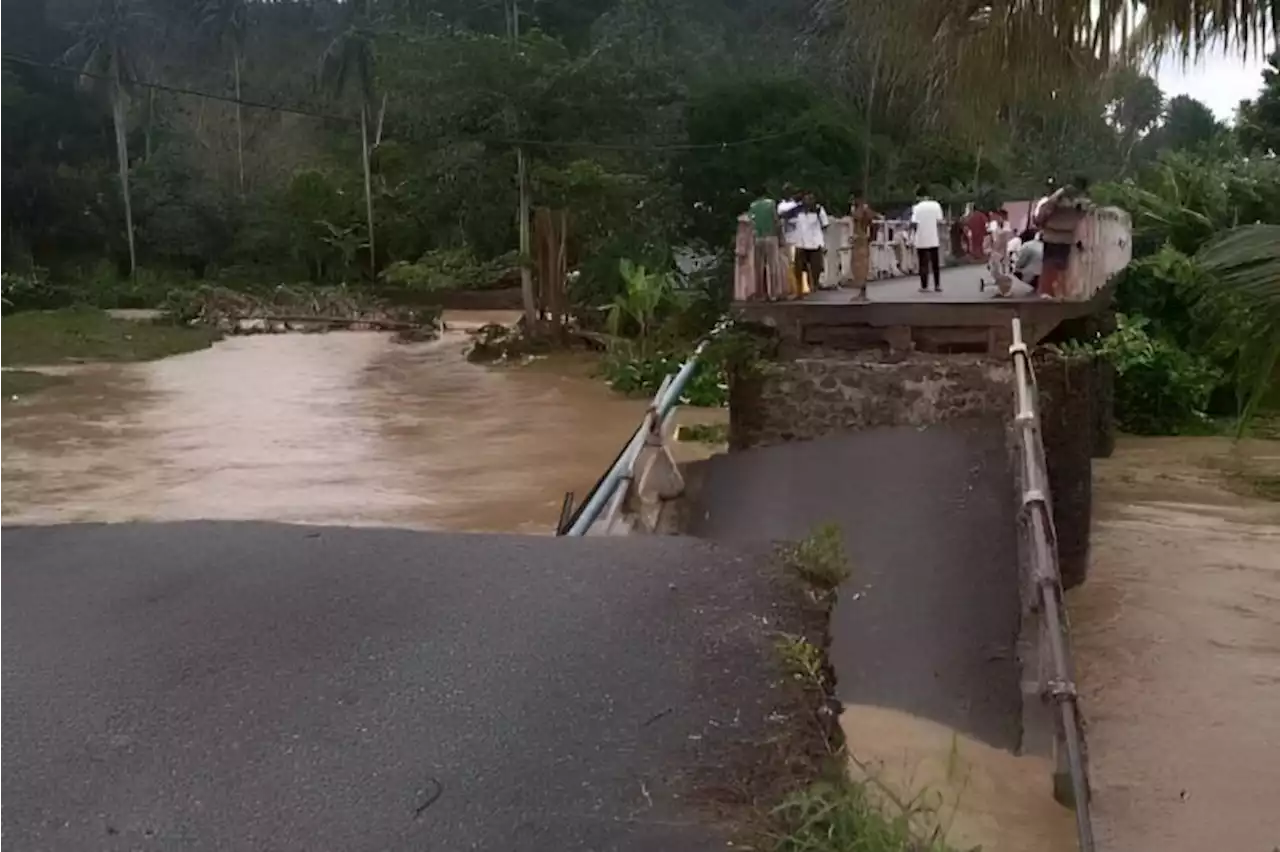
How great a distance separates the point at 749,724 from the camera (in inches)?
175

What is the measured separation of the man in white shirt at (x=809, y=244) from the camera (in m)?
14.7

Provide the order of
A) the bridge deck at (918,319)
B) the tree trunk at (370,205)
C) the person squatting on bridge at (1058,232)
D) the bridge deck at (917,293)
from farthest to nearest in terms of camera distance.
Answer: the tree trunk at (370,205) → the bridge deck at (917,293) → the person squatting on bridge at (1058,232) → the bridge deck at (918,319)

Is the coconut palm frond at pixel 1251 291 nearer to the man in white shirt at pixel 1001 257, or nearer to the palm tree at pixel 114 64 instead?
the man in white shirt at pixel 1001 257

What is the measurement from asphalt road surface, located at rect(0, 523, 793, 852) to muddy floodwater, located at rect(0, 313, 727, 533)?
860 centimetres

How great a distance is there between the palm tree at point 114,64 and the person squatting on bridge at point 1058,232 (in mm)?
39485

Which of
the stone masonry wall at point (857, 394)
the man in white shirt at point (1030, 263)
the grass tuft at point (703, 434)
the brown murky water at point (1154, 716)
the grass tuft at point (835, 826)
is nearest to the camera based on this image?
the grass tuft at point (835, 826)

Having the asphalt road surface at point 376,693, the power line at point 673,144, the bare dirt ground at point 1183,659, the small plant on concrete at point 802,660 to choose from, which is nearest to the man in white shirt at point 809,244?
the bare dirt ground at point 1183,659

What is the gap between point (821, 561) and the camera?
6.03m

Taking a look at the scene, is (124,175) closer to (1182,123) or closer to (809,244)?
(809,244)

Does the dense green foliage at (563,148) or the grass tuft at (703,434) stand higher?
the dense green foliage at (563,148)

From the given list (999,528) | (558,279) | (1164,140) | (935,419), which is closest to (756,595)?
(999,528)

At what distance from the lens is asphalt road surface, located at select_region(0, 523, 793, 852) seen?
392cm

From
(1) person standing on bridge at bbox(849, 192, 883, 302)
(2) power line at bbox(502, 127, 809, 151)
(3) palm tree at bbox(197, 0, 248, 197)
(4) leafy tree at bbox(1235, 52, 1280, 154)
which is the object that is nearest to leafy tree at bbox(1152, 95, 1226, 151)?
(4) leafy tree at bbox(1235, 52, 1280, 154)

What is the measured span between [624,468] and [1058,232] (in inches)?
216
